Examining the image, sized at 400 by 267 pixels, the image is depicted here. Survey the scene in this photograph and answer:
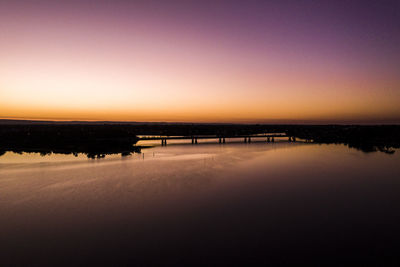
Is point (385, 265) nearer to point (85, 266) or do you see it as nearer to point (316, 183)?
point (85, 266)

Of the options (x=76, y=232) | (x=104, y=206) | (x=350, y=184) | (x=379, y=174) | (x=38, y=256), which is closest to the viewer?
(x=38, y=256)

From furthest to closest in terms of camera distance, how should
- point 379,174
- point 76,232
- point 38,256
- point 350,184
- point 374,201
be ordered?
1. point 379,174
2. point 350,184
3. point 374,201
4. point 76,232
5. point 38,256

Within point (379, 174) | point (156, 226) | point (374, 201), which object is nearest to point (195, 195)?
point (156, 226)

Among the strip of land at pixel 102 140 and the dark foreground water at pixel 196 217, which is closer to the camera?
the dark foreground water at pixel 196 217

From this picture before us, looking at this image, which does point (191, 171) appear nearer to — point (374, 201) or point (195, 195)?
point (195, 195)

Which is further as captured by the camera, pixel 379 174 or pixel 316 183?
pixel 379 174

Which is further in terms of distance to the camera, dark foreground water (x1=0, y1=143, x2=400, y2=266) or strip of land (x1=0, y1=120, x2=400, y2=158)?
strip of land (x1=0, y1=120, x2=400, y2=158)

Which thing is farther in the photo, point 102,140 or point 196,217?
point 102,140
